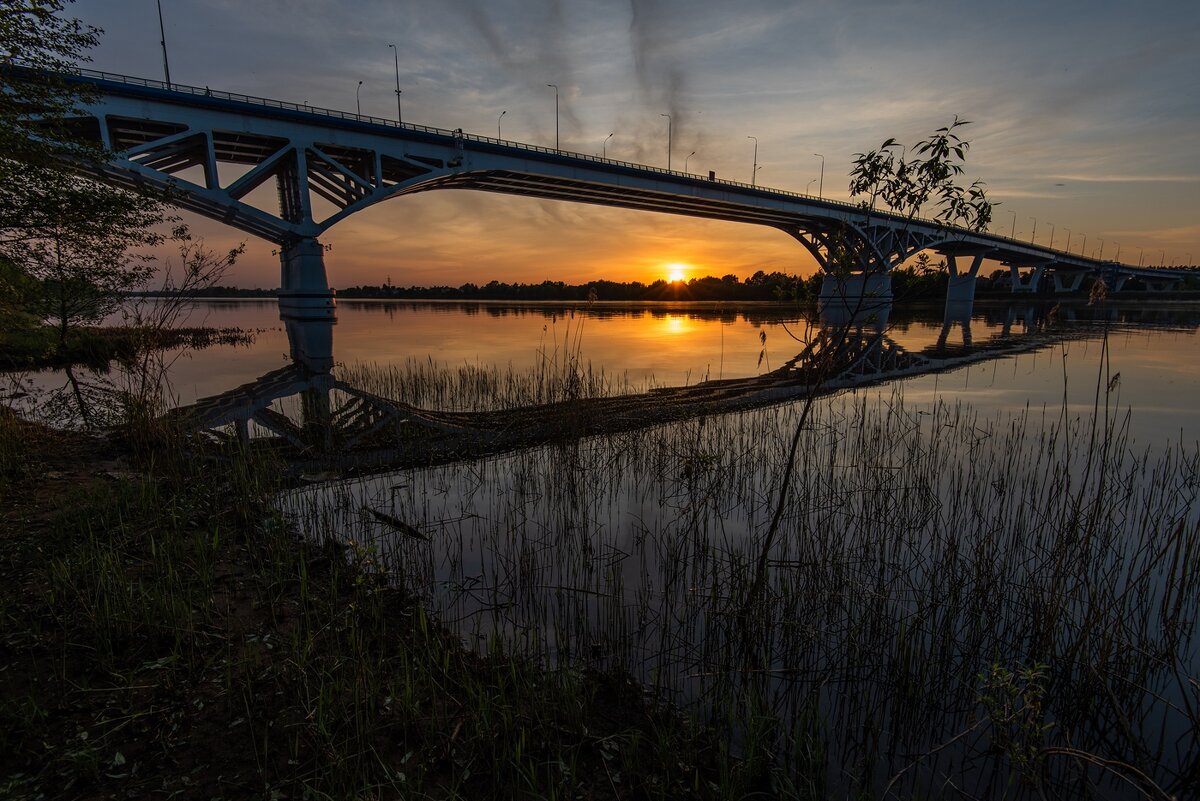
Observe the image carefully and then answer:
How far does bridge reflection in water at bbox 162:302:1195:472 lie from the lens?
28.5 ft

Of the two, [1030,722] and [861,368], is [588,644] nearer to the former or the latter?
[1030,722]

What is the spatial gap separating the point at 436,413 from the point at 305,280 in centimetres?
3498

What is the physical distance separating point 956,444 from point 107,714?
1176cm

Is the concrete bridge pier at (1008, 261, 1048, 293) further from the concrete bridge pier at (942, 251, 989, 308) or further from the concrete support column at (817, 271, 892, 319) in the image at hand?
the concrete support column at (817, 271, 892, 319)

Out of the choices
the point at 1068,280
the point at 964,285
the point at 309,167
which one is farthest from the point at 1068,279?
the point at 309,167

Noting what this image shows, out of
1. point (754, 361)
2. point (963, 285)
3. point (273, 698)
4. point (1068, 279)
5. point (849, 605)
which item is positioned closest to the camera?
point (273, 698)

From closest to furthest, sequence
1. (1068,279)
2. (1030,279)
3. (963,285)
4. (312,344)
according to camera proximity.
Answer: (312,344) → (963,285) → (1030,279) → (1068,279)

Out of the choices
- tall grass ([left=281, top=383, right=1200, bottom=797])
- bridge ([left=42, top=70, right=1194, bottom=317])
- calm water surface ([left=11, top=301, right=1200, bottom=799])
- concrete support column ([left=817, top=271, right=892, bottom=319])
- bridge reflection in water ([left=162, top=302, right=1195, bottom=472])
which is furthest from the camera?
bridge ([left=42, top=70, right=1194, bottom=317])

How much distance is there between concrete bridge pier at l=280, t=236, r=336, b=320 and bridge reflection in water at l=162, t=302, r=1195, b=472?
76.0 ft

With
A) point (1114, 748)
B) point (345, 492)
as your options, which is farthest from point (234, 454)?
point (1114, 748)

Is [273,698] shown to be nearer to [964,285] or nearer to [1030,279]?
[964,285]

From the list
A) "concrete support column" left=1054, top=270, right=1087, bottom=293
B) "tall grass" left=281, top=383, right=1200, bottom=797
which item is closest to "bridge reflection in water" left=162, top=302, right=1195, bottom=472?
"tall grass" left=281, top=383, right=1200, bottom=797

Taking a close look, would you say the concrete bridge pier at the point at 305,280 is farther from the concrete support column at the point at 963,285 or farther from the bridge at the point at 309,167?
the concrete support column at the point at 963,285

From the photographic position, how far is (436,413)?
13.1 metres
